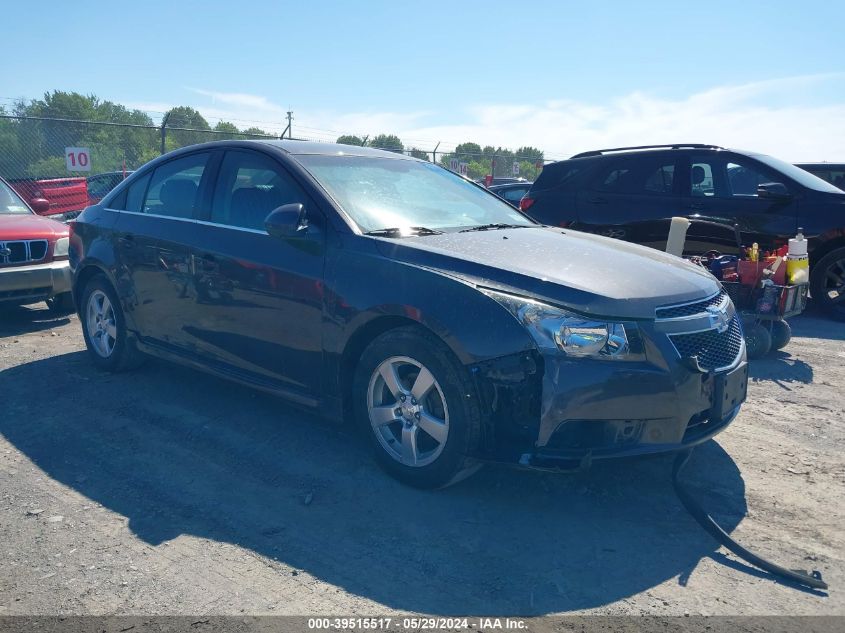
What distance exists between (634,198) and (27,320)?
23.8 feet

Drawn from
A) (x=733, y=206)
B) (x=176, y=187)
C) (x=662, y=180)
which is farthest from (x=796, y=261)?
(x=176, y=187)

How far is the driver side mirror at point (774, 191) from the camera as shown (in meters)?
7.78

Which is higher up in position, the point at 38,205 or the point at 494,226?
the point at 494,226

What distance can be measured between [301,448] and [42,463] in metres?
1.46

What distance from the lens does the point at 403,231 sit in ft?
13.1

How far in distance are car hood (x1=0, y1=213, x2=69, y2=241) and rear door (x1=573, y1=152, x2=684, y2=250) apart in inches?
241

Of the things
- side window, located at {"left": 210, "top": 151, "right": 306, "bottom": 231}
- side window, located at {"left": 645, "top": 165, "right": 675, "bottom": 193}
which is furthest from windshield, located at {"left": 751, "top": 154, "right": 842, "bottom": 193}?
side window, located at {"left": 210, "top": 151, "right": 306, "bottom": 231}

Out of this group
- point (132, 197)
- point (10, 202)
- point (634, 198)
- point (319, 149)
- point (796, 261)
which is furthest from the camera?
point (634, 198)

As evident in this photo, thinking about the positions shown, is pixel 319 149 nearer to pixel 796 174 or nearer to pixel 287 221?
pixel 287 221

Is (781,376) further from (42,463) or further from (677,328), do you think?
(42,463)

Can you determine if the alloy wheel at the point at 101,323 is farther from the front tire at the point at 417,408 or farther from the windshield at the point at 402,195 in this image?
the front tire at the point at 417,408

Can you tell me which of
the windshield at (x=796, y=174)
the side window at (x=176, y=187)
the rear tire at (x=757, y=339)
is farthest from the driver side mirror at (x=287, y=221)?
the windshield at (x=796, y=174)

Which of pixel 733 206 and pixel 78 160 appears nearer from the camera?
pixel 733 206

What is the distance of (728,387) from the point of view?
11.5 feet
